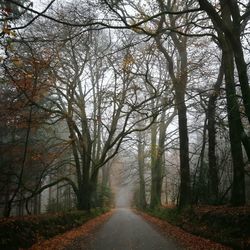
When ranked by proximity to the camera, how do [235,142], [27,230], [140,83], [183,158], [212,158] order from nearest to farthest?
A: [27,230], [235,142], [212,158], [183,158], [140,83]

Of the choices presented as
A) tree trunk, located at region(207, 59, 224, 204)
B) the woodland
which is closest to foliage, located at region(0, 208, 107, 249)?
the woodland

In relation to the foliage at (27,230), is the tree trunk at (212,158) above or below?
above

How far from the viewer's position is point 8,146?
67.8 ft

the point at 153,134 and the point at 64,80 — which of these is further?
the point at 153,134

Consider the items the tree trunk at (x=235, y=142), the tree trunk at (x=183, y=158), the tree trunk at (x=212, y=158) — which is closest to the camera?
the tree trunk at (x=235, y=142)

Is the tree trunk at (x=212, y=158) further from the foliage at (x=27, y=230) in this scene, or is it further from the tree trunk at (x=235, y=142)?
the foliage at (x=27, y=230)

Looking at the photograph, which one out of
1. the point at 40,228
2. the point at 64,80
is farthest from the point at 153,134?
the point at 40,228

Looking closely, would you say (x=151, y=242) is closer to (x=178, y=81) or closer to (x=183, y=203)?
(x=183, y=203)

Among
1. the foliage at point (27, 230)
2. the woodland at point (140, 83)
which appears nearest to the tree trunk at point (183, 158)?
the woodland at point (140, 83)

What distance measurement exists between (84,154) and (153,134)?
10141 mm

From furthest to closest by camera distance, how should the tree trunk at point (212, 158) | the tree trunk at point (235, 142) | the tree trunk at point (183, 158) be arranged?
1. the tree trunk at point (183, 158)
2. the tree trunk at point (212, 158)
3. the tree trunk at point (235, 142)

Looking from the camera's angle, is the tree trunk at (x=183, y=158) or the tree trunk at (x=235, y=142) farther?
the tree trunk at (x=183, y=158)

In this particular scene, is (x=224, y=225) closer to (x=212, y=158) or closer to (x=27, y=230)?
(x=27, y=230)

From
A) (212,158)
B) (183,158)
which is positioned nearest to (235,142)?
(212,158)
